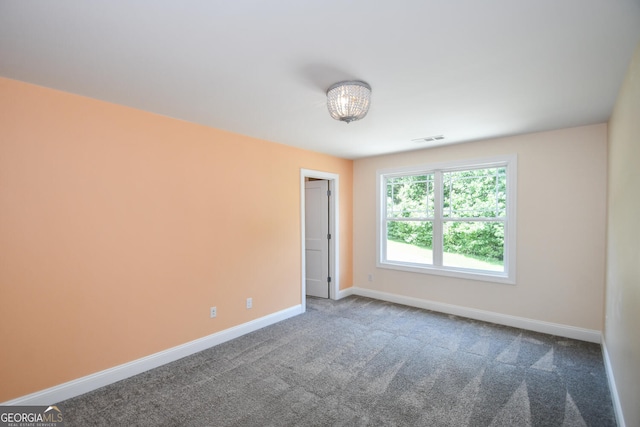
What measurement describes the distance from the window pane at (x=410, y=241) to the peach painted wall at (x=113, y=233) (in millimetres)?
2242

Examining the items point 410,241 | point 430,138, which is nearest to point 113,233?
point 430,138

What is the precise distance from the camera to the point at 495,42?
66.8 inches

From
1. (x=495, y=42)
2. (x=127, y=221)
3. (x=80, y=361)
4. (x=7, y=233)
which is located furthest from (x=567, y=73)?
(x=80, y=361)

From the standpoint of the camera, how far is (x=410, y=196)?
4.80 meters

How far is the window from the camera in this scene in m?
3.92

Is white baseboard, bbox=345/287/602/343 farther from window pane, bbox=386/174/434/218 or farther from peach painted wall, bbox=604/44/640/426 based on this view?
window pane, bbox=386/174/434/218

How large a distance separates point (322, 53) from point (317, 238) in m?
3.66

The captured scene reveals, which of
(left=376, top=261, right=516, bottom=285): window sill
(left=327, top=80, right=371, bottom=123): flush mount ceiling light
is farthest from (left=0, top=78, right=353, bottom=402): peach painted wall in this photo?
(left=376, top=261, right=516, bottom=285): window sill

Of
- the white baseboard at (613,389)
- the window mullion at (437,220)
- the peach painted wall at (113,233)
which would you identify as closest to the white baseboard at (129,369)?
the peach painted wall at (113,233)

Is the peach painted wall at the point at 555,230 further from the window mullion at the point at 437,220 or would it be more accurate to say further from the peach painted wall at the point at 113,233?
the peach painted wall at the point at 113,233

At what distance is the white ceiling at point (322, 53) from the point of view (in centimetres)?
143

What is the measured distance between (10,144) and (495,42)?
3.26m

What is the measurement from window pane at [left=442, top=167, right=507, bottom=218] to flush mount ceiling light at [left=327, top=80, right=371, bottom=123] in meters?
2.65

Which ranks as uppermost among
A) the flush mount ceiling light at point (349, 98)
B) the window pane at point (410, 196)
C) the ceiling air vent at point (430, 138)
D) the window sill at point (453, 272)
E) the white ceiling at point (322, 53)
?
the white ceiling at point (322, 53)
